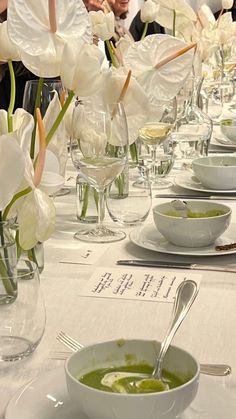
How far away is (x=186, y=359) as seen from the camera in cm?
68

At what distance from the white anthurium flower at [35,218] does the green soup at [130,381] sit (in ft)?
0.58

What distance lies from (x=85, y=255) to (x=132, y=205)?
197mm

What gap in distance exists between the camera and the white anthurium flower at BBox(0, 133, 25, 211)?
77 cm

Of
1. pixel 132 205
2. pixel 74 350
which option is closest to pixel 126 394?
pixel 74 350

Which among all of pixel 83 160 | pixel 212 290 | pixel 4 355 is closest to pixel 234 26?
pixel 83 160

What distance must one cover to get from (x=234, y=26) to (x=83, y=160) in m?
2.07

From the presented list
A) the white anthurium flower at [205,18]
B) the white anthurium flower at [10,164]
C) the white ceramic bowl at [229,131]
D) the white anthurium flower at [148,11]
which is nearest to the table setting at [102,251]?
the white anthurium flower at [10,164]

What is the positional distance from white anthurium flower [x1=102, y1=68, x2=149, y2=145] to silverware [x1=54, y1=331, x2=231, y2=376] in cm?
41

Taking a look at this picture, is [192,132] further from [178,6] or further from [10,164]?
[10,164]

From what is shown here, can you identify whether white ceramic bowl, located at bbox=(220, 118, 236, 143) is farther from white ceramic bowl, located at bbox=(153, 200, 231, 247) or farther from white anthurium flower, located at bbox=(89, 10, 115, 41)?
white ceramic bowl, located at bbox=(153, 200, 231, 247)

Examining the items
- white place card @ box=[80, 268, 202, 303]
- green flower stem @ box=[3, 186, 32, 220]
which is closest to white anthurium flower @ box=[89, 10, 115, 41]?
white place card @ box=[80, 268, 202, 303]

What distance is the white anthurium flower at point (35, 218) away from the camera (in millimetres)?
814

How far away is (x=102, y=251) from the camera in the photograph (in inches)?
47.1

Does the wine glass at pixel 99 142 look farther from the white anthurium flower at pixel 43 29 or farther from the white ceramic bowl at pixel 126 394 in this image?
the white ceramic bowl at pixel 126 394
